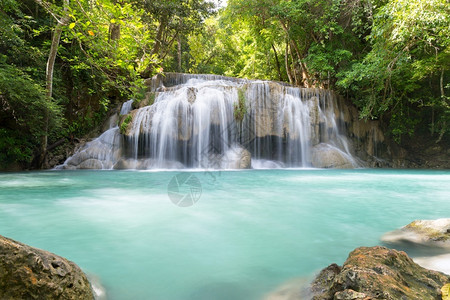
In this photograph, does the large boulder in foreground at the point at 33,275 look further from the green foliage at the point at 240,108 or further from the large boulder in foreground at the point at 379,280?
the green foliage at the point at 240,108

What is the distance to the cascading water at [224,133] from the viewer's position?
12.3m

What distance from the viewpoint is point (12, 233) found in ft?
10.9

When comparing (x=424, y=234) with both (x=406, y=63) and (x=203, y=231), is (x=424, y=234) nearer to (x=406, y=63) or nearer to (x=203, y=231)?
(x=203, y=231)

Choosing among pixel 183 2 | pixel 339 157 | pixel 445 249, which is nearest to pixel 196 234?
pixel 445 249

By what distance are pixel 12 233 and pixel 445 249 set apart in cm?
480

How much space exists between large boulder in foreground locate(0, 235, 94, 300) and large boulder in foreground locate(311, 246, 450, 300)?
60.2 inches

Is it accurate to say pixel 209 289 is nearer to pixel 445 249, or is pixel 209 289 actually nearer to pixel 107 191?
pixel 445 249

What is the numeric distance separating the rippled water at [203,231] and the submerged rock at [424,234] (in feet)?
0.67

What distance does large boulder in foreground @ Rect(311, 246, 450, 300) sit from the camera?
1505mm

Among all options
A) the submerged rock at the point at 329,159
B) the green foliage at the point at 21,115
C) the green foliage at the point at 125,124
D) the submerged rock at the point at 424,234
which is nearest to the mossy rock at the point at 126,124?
the green foliage at the point at 125,124

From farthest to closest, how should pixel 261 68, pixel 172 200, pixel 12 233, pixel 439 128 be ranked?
pixel 261 68
pixel 439 128
pixel 172 200
pixel 12 233

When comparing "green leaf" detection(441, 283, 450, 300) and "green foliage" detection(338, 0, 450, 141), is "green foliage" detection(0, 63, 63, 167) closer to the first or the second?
"green leaf" detection(441, 283, 450, 300)

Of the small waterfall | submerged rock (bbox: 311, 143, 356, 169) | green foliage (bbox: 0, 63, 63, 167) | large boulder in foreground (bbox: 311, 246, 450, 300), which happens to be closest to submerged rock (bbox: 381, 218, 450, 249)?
large boulder in foreground (bbox: 311, 246, 450, 300)

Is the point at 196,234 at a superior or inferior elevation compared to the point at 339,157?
inferior
